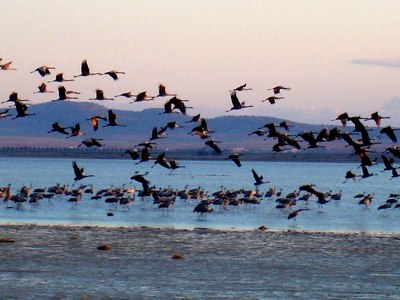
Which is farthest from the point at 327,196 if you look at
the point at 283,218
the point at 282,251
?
the point at 282,251

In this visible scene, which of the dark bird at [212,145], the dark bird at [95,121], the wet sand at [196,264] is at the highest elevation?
the dark bird at [95,121]

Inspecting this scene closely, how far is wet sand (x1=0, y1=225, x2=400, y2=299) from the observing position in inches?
945

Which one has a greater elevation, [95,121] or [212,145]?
[95,121]

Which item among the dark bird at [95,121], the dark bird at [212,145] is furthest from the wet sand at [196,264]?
the dark bird at [95,121]

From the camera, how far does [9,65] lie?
28469mm

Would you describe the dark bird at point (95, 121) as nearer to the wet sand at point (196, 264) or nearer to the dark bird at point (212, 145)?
the dark bird at point (212, 145)

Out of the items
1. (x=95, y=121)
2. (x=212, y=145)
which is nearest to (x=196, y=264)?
(x=212, y=145)

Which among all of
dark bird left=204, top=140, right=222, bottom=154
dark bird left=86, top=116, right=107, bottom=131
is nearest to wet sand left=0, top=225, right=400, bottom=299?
dark bird left=204, top=140, right=222, bottom=154

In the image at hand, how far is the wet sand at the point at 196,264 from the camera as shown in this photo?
78.8ft

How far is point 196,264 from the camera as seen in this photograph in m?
28.5

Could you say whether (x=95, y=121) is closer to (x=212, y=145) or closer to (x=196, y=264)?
(x=212, y=145)

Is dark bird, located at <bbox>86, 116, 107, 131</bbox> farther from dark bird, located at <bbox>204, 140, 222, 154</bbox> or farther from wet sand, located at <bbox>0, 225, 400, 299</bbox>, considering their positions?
wet sand, located at <bbox>0, 225, 400, 299</bbox>

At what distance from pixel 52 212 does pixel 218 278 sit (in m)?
23.9

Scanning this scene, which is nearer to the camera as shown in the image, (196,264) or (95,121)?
(196,264)
